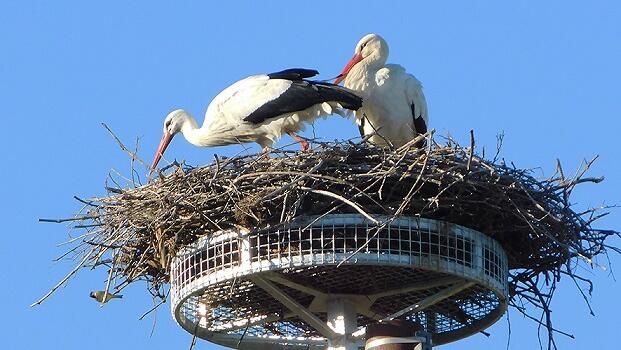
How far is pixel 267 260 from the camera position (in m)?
13.6

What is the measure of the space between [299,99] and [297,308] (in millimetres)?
1967

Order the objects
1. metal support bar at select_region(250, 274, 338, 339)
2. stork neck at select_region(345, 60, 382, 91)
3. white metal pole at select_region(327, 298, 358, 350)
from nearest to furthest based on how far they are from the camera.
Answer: metal support bar at select_region(250, 274, 338, 339) < white metal pole at select_region(327, 298, 358, 350) < stork neck at select_region(345, 60, 382, 91)

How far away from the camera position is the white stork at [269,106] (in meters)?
15.4

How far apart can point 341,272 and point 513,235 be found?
1433mm

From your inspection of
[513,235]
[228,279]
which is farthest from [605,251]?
[228,279]

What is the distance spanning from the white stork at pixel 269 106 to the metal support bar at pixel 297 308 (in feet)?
5.13

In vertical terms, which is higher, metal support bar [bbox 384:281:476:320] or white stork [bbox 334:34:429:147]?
white stork [bbox 334:34:429:147]

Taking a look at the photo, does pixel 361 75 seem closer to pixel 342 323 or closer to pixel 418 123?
pixel 418 123

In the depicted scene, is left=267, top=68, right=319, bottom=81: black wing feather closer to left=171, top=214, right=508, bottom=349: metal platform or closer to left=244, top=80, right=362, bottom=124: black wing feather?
left=244, top=80, right=362, bottom=124: black wing feather

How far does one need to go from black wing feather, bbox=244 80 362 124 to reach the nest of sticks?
4.77ft

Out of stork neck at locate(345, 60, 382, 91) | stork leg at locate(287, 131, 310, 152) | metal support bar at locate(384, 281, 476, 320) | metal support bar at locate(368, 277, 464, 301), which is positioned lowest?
metal support bar at locate(384, 281, 476, 320)

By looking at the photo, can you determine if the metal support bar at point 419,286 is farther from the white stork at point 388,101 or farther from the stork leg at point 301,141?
the white stork at point 388,101

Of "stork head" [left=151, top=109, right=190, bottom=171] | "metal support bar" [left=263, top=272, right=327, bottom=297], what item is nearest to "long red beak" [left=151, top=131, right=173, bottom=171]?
"stork head" [left=151, top=109, right=190, bottom=171]

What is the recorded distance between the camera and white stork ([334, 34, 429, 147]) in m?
16.3
